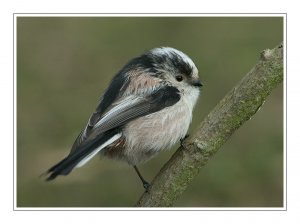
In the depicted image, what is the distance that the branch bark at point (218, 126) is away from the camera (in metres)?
3.89

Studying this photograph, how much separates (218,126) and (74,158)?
1.03 m

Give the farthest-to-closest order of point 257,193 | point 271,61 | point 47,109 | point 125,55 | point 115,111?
point 125,55 < point 47,109 < point 257,193 < point 115,111 < point 271,61

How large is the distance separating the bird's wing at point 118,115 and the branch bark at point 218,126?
555 mm

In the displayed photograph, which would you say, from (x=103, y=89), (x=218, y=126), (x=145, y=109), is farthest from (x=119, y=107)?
(x=103, y=89)

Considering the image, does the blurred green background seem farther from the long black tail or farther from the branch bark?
the branch bark

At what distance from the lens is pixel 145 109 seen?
15.5ft

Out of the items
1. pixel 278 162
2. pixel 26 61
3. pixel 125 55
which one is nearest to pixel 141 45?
pixel 125 55

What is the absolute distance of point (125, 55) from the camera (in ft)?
31.8

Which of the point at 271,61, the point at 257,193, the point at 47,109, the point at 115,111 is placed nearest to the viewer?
the point at 271,61

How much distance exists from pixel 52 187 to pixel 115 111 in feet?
9.20

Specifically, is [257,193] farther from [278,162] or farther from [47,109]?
[47,109]

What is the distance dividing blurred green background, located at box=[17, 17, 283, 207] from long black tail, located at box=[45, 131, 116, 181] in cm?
167

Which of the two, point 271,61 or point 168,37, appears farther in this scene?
point 168,37

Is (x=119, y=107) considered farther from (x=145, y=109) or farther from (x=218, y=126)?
(x=218, y=126)
